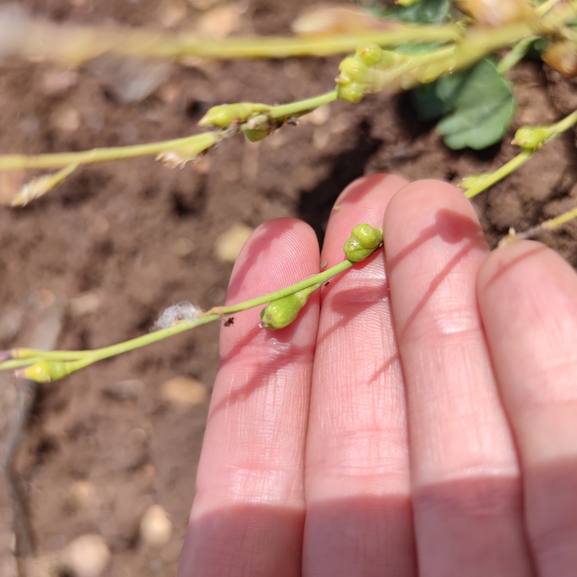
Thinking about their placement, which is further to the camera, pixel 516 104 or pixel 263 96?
pixel 263 96

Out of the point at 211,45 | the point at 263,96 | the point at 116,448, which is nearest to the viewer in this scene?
the point at 211,45

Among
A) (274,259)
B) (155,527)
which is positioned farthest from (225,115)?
(155,527)

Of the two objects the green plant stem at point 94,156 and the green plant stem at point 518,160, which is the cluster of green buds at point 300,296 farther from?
the green plant stem at point 94,156

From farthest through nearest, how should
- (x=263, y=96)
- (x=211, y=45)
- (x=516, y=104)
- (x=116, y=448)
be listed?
(x=116, y=448) < (x=263, y=96) < (x=516, y=104) < (x=211, y=45)

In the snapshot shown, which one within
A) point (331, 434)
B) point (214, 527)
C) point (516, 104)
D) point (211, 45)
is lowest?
point (214, 527)

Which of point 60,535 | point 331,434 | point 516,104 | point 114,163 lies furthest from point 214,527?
point 516,104

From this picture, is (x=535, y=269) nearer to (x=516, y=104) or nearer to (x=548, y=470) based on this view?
(x=548, y=470)

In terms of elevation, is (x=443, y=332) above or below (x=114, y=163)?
above
